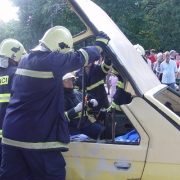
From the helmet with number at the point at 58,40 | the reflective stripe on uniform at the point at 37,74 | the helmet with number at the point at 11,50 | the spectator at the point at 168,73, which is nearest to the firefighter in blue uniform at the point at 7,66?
the helmet with number at the point at 11,50

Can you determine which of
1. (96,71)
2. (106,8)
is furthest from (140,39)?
(96,71)

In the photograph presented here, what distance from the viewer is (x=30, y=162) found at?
2.58m

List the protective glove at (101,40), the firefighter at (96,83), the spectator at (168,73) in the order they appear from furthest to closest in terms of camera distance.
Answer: the spectator at (168,73) < the firefighter at (96,83) < the protective glove at (101,40)

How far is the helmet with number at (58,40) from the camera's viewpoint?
2551 millimetres

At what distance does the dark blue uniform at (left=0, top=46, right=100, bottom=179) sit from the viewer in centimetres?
247

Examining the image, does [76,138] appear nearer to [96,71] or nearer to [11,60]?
[11,60]

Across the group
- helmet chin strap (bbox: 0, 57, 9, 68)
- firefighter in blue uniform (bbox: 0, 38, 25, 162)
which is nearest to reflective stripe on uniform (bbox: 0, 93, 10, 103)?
firefighter in blue uniform (bbox: 0, 38, 25, 162)

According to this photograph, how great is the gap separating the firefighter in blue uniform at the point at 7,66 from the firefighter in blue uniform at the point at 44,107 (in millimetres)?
458

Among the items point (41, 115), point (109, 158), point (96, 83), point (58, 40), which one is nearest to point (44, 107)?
point (41, 115)

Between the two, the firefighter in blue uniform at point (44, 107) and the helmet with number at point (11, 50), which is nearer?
the firefighter in blue uniform at point (44, 107)

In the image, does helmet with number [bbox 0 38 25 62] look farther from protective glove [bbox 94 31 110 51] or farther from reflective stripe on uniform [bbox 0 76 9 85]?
protective glove [bbox 94 31 110 51]

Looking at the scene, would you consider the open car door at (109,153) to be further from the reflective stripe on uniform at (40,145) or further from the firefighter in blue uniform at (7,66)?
the firefighter in blue uniform at (7,66)

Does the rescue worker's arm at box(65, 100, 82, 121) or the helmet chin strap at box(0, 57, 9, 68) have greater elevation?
the helmet chin strap at box(0, 57, 9, 68)

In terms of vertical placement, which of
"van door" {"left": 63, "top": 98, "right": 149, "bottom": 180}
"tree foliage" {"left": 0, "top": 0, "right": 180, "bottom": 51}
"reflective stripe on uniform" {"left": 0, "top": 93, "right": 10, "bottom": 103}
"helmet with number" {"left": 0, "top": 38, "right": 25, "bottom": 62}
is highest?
"tree foliage" {"left": 0, "top": 0, "right": 180, "bottom": 51}
